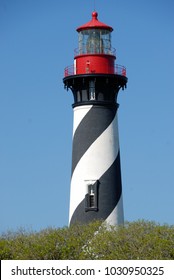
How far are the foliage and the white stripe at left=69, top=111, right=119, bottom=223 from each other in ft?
12.8

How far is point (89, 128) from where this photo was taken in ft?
134

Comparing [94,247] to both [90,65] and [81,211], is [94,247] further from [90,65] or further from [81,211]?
[90,65]

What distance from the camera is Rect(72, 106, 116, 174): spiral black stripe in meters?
40.9

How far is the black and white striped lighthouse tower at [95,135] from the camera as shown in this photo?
4062 centimetres

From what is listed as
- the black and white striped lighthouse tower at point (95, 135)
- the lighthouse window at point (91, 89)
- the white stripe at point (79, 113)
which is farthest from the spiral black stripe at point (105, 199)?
→ the lighthouse window at point (91, 89)

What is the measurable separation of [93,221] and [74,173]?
232 centimetres

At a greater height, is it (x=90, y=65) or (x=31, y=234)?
(x=90, y=65)

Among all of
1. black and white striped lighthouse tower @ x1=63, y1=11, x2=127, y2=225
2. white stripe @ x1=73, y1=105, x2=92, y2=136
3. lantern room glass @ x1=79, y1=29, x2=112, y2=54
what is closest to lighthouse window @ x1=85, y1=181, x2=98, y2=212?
black and white striped lighthouse tower @ x1=63, y1=11, x2=127, y2=225

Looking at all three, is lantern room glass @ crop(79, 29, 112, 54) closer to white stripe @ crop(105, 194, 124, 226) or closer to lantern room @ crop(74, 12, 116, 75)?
lantern room @ crop(74, 12, 116, 75)

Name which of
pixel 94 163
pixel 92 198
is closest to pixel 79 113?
pixel 94 163

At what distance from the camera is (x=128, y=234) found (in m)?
34.9

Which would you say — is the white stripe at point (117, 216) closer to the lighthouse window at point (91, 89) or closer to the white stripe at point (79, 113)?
the white stripe at point (79, 113)

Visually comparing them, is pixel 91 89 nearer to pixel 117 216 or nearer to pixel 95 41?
pixel 95 41
